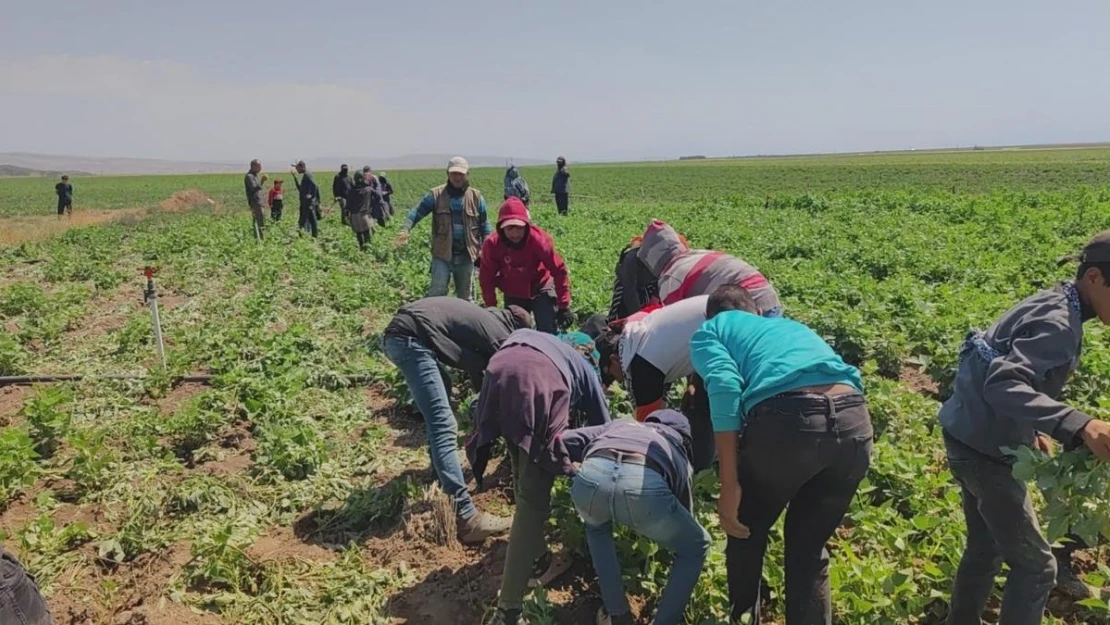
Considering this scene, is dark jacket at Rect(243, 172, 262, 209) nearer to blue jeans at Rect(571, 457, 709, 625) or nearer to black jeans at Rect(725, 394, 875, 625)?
blue jeans at Rect(571, 457, 709, 625)

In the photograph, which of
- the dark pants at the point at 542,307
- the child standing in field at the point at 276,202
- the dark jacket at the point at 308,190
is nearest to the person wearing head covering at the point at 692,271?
the dark pants at the point at 542,307

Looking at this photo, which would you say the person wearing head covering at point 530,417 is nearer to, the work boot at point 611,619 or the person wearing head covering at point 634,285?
the work boot at point 611,619

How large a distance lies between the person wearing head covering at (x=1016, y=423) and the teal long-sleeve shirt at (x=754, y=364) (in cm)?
43

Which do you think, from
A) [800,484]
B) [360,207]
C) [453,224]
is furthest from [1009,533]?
[360,207]

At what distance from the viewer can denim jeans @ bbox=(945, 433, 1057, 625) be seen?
2.55m

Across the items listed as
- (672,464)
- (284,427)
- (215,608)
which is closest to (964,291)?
(672,464)

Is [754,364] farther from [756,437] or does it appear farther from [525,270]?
[525,270]

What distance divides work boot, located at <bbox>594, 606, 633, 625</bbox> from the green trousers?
0.36 m

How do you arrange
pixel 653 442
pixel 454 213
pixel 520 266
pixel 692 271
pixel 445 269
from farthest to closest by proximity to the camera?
pixel 445 269
pixel 454 213
pixel 520 266
pixel 692 271
pixel 653 442

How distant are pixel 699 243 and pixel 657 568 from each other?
10581mm

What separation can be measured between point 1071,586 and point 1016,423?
4.90ft

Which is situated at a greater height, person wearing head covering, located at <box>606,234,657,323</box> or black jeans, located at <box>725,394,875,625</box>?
person wearing head covering, located at <box>606,234,657,323</box>

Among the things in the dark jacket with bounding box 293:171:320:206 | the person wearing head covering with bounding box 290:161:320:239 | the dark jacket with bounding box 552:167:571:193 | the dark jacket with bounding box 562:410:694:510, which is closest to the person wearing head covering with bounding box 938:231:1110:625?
the dark jacket with bounding box 562:410:694:510

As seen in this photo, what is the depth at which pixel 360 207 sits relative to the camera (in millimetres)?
14094
